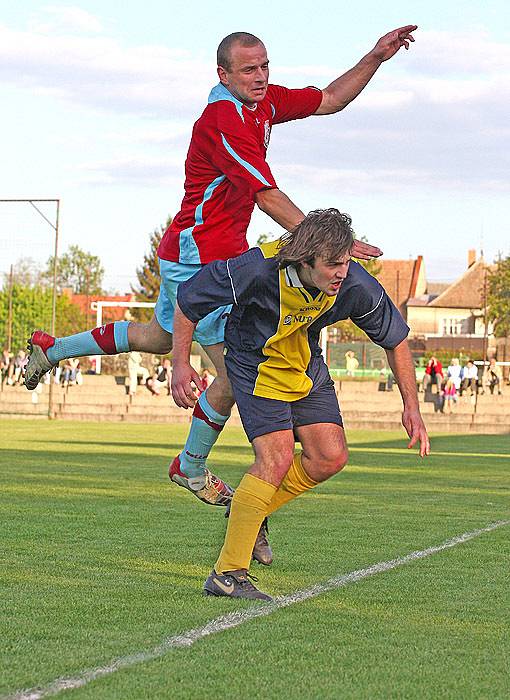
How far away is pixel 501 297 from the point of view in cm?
7744

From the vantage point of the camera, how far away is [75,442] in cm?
2397

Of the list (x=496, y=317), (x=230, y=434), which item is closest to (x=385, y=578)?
(x=230, y=434)

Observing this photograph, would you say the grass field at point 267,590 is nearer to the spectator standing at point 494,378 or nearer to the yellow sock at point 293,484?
the yellow sock at point 293,484

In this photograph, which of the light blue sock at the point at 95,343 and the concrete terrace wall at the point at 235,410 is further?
the concrete terrace wall at the point at 235,410

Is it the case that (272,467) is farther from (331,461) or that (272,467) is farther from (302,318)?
(302,318)

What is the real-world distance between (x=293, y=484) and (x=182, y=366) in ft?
3.02

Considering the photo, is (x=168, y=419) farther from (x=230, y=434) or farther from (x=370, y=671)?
(x=370, y=671)

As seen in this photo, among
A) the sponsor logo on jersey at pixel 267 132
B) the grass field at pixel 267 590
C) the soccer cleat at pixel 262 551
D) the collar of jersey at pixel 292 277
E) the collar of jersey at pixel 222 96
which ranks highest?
the collar of jersey at pixel 222 96

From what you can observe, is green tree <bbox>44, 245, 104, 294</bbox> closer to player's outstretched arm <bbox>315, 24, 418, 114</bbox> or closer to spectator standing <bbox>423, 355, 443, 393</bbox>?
spectator standing <bbox>423, 355, 443, 393</bbox>

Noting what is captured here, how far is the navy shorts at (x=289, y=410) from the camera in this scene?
6180 millimetres

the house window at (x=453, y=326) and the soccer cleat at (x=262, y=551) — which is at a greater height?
the house window at (x=453, y=326)

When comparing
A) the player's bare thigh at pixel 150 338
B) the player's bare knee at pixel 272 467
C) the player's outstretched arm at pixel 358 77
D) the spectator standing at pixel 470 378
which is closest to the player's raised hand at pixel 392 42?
the player's outstretched arm at pixel 358 77

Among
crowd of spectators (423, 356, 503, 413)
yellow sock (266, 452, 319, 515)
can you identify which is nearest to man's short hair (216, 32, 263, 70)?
yellow sock (266, 452, 319, 515)

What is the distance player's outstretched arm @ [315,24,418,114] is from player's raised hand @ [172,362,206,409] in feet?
8.39
